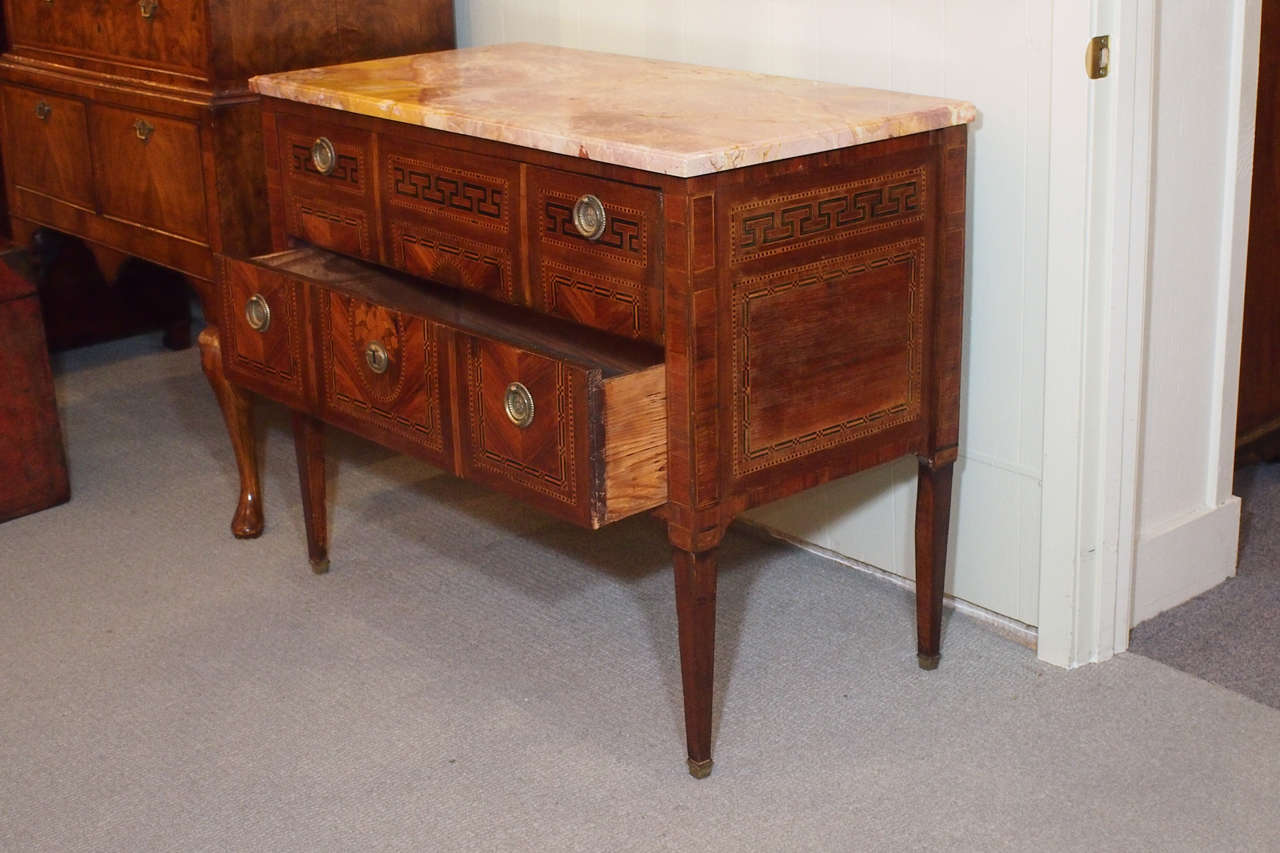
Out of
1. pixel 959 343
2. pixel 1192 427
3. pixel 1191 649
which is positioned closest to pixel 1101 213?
pixel 959 343

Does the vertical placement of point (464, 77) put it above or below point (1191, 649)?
above

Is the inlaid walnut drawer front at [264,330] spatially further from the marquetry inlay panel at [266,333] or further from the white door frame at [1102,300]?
the white door frame at [1102,300]

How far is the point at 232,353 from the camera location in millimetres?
2283

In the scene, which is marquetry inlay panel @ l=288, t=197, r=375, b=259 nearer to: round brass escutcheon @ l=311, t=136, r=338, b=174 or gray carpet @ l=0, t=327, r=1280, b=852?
round brass escutcheon @ l=311, t=136, r=338, b=174

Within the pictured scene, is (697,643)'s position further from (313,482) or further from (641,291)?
(313,482)

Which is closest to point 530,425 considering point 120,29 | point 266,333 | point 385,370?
point 385,370

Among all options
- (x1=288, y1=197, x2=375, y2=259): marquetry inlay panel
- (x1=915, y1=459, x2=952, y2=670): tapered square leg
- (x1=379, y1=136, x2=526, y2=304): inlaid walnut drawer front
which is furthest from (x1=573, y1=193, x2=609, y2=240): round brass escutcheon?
(x1=915, y1=459, x2=952, y2=670): tapered square leg

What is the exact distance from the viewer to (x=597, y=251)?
177cm

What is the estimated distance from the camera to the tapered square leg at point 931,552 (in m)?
2.04

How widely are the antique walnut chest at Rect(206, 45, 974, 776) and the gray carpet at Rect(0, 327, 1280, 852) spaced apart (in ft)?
0.43

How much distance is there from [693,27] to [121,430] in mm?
1475

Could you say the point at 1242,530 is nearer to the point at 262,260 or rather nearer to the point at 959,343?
the point at 959,343

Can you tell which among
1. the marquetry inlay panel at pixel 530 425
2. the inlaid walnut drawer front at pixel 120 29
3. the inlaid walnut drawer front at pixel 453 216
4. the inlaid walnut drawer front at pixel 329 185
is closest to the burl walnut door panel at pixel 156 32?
the inlaid walnut drawer front at pixel 120 29

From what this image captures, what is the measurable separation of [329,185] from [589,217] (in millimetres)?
556
